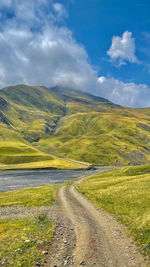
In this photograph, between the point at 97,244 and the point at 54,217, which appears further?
the point at 54,217

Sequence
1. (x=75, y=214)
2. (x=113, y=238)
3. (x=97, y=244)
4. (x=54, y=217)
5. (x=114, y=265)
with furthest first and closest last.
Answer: (x=75, y=214) → (x=54, y=217) → (x=113, y=238) → (x=97, y=244) → (x=114, y=265)

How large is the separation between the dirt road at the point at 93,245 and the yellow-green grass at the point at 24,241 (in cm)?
121

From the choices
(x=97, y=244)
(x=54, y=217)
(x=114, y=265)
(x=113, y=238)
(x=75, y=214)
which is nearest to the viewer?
(x=114, y=265)

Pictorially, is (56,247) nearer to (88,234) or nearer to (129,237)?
(88,234)

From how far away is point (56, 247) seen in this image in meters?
17.1

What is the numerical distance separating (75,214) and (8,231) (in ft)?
37.0

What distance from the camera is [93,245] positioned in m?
17.2

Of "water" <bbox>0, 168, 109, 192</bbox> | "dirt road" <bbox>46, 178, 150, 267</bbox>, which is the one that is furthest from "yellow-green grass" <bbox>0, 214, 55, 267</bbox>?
"water" <bbox>0, 168, 109, 192</bbox>

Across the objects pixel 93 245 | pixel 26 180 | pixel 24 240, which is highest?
pixel 24 240

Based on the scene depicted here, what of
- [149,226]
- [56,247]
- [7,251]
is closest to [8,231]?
[7,251]

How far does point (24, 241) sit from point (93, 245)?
22.5 feet

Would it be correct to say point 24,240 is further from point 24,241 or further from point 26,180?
point 26,180

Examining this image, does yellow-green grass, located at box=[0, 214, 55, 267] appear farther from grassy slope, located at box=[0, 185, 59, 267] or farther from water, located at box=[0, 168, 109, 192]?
water, located at box=[0, 168, 109, 192]

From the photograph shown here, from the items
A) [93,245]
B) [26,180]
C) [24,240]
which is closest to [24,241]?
[24,240]
